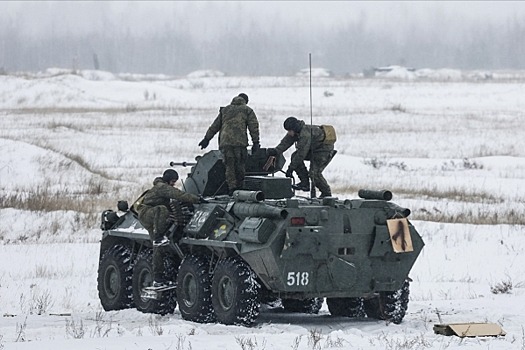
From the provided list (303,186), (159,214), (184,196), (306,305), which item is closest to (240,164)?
(303,186)

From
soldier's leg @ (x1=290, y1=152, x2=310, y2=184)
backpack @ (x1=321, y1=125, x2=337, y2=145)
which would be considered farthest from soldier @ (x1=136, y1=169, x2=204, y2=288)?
backpack @ (x1=321, y1=125, x2=337, y2=145)

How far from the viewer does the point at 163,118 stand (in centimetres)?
5944

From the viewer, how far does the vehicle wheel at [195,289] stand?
14.5m

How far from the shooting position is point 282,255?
13.5 m

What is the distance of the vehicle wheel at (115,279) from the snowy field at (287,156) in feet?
1.23

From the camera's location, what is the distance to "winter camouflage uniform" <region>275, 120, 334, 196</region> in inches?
643

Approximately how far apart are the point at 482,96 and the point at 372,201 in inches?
2669

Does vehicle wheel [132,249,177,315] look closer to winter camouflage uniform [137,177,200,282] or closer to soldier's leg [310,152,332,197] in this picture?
winter camouflage uniform [137,177,200,282]

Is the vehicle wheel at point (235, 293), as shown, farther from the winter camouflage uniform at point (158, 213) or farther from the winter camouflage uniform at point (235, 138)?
the winter camouflage uniform at point (235, 138)

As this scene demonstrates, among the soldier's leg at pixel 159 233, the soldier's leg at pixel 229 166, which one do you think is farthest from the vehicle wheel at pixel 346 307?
the soldier's leg at pixel 159 233

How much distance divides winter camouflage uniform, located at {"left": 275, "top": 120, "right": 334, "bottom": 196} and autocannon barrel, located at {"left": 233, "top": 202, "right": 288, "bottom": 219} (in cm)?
215

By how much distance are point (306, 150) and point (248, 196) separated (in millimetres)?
2415

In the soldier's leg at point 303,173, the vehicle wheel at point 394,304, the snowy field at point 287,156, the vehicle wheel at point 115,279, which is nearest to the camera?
the snowy field at point 287,156

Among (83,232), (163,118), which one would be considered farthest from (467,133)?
(83,232)
